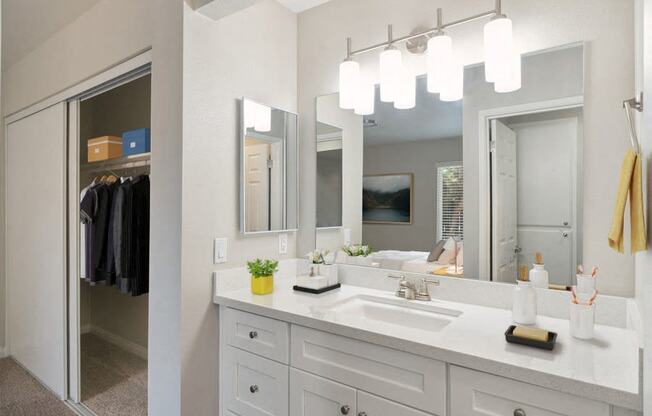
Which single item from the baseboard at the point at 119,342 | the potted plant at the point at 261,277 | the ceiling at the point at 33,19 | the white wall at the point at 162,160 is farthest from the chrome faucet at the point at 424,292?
the baseboard at the point at 119,342

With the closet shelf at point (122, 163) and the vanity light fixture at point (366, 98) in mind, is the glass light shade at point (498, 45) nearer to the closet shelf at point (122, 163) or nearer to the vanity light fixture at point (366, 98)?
the vanity light fixture at point (366, 98)

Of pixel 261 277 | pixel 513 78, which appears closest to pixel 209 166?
pixel 261 277

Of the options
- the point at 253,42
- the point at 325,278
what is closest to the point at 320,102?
the point at 253,42

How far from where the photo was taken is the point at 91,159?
283cm

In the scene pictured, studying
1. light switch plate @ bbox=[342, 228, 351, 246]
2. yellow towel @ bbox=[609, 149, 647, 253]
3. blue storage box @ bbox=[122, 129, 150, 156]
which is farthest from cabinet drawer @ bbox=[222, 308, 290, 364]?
blue storage box @ bbox=[122, 129, 150, 156]

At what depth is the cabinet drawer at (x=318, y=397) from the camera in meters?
1.40

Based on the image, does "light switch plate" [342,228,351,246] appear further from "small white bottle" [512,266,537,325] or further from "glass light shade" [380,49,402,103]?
"small white bottle" [512,266,537,325]

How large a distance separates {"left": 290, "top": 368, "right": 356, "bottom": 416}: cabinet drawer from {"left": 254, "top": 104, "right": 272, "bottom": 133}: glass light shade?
1238 mm

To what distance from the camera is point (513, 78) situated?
161cm

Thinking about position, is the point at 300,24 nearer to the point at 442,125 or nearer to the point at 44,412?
the point at 442,125

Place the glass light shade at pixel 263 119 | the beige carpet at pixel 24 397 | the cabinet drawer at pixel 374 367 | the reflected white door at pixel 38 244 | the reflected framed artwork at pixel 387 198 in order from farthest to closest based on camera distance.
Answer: the reflected white door at pixel 38 244
the beige carpet at pixel 24 397
the glass light shade at pixel 263 119
the reflected framed artwork at pixel 387 198
the cabinet drawer at pixel 374 367

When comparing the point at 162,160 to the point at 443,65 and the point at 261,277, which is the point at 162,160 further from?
the point at 443,65

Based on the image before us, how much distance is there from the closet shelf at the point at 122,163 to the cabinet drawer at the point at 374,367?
169 cm

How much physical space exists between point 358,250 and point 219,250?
2.46ft
